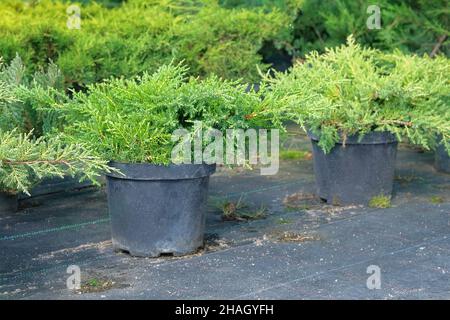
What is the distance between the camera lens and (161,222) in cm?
511

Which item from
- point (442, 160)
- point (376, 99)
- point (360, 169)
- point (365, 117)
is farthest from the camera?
point (442, 160)

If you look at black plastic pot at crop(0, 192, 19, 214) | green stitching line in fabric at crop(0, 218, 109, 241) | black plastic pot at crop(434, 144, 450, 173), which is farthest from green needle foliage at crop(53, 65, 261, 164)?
black plastic pot at crop(434, 144, 450, 173)

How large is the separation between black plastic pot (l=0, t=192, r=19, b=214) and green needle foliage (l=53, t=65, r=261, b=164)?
52.8 inches

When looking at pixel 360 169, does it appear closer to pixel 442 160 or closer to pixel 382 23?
pixel 442 160

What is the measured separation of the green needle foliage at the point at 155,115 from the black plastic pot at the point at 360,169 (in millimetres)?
1443

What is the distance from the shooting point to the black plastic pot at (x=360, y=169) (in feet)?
20.7

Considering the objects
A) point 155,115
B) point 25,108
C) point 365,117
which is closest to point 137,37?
point 25,108

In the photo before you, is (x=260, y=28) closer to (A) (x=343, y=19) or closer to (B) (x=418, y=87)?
(A) (x=343, y=19)

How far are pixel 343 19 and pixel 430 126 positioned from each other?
3.67 metres

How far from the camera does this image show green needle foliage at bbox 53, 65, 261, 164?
4926mm

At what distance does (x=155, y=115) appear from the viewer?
499 centimetres

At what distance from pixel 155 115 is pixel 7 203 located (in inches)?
70.6

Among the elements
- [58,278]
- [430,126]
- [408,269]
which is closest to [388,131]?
[430,126]

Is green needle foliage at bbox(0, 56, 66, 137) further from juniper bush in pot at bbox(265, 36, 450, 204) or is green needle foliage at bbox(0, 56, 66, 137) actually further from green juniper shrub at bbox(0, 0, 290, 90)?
juniper bush in pot at bbox(265, 36, 450, 204)
